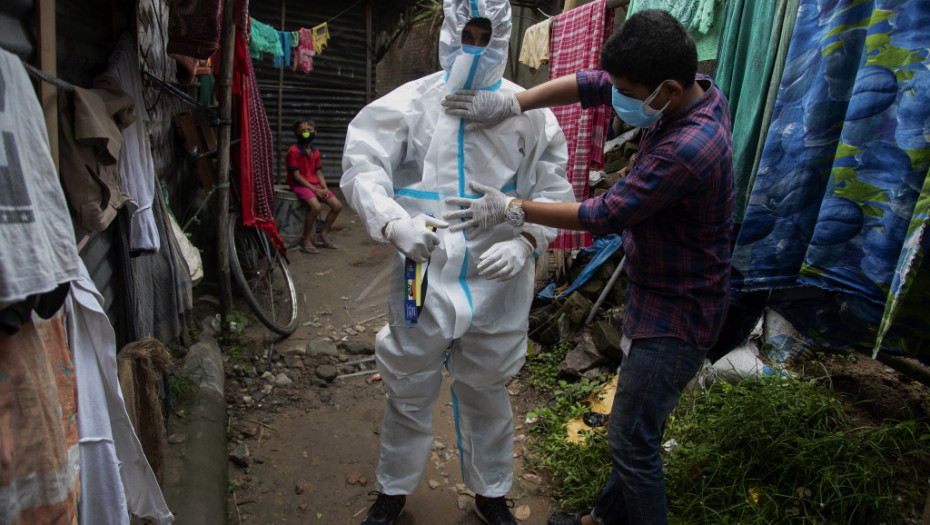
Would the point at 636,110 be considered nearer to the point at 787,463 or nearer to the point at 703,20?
the point at 703,20

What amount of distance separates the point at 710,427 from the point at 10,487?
285 cm

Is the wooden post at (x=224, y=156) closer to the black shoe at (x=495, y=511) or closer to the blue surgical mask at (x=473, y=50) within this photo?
the blue surgical mask at (x=473, y=50)

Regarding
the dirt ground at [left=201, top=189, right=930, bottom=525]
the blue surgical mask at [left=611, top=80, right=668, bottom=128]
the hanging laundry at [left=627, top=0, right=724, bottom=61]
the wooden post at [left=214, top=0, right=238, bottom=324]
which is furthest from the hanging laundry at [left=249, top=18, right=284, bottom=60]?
the blue surgical mask at [left=611, top=80, right=668, bottom=128]

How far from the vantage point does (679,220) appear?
75.0 inches

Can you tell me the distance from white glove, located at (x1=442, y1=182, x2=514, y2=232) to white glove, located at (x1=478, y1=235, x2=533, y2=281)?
Result: 0.34 ft

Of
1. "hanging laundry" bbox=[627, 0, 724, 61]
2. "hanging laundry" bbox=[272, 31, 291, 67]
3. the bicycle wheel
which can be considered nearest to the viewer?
"hanging laundry" bbox=[627, 0, 724, 61]

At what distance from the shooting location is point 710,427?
294 centimetres

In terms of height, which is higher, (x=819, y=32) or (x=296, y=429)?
(x=819, y=32)

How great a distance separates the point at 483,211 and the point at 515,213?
0.40 feet

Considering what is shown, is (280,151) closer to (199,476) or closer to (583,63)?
(583,63)

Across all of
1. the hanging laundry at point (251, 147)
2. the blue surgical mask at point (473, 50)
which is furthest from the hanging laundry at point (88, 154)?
the hanging laundry at point (251, 147)

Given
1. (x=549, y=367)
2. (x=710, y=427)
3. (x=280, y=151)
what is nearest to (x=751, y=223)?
(x=710, y=427)

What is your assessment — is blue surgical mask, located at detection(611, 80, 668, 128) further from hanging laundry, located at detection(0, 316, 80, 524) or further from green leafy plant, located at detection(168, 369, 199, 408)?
green leafy plant, located at detection(168, 369, 199, 408)

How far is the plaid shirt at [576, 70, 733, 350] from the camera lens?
180 centimetres
